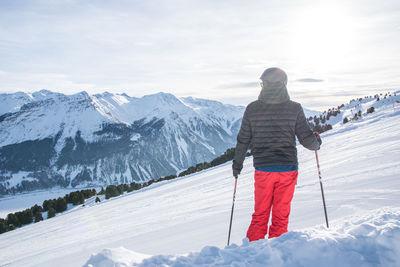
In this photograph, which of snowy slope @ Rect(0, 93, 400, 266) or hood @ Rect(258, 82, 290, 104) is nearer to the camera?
snowy slope @ Rect(0, 93, 400, 266)

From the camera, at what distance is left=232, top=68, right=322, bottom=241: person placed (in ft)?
15.1

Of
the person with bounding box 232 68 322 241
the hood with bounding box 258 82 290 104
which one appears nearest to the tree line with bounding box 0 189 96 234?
the person with bounding box 232 68 322 241

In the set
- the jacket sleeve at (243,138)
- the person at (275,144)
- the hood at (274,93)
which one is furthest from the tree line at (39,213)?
the hood at (274,93)

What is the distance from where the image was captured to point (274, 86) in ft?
15.0

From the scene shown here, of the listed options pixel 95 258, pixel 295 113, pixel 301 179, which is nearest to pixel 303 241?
pixel 295 113

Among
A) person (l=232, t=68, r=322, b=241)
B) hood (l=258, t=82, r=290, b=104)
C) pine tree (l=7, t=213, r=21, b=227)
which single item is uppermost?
hood (l=258, t=82, r=290, b=104)

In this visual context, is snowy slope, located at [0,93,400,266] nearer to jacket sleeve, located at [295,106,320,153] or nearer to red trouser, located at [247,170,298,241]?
red trouser, located at [247,170,298,241]

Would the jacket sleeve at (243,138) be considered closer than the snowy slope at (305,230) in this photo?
No

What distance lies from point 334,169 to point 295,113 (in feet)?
19.2

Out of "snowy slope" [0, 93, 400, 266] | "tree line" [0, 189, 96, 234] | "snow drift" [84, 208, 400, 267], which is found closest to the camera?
"snow drift" [84, 208, 400, 267]

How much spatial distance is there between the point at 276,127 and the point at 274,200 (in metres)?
1.22

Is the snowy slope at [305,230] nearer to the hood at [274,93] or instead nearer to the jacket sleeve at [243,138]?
the jacket sleeve at [243,138]

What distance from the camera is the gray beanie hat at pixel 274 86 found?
15.0 ft

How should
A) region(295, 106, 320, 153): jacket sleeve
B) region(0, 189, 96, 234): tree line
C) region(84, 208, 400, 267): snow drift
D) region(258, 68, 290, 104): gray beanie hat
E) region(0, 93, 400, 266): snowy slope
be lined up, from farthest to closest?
1. region(0, 189, 96, 234): tree line
2. region(295, 106, 320, 153): jacket sleeve
3. region(258, 68, 290, 104): gray beanie hat
4. region(0, 93, 400, 266): snowy slope
5. region(84, 208, 400, 267): snow drift
